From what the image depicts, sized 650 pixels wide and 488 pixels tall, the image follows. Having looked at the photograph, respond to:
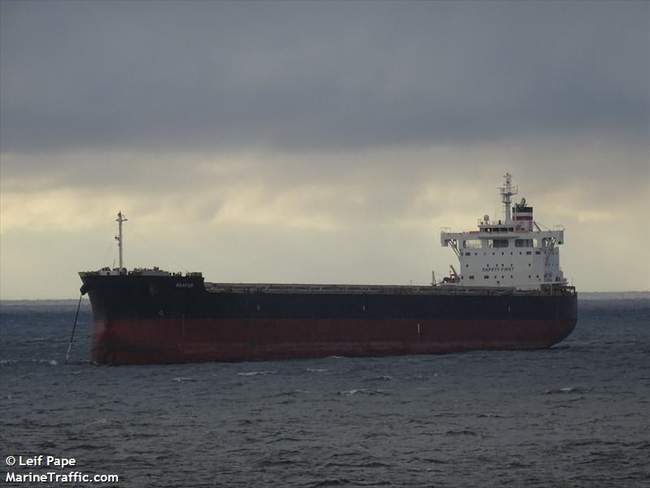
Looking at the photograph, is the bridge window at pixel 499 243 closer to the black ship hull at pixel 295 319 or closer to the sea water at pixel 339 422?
the black ship hull at pixel 295 319

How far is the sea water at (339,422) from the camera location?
3203 centimetres

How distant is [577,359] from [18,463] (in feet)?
133

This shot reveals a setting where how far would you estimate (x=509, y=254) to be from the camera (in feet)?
262

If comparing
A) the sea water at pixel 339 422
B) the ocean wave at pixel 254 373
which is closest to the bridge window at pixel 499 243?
the sea water at pixel 339 422

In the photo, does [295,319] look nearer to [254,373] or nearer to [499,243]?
[254,373]

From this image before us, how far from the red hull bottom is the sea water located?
3.26ft

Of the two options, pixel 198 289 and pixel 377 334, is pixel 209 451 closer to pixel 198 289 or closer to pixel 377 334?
pixel 198 289

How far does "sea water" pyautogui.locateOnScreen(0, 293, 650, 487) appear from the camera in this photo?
3203 centimetres

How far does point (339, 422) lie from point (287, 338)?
2284cm

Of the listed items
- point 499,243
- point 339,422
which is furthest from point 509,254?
point 339,422

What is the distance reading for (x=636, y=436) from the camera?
36969 mm

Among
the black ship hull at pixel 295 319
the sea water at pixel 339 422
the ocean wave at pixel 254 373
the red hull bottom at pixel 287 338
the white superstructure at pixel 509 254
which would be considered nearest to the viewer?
the sea water at pixel 339 422

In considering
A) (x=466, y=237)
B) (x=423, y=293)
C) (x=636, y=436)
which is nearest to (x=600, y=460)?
(x=636, y=436)

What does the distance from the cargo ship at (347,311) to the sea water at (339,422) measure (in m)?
1.41
